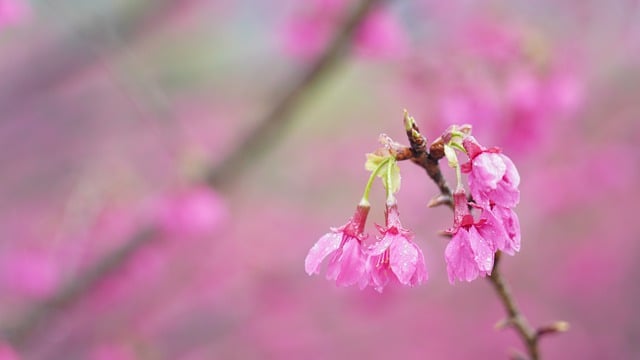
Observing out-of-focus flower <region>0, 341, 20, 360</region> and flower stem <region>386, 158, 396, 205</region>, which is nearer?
flower stem <region>386, 158, 396, 205</region>

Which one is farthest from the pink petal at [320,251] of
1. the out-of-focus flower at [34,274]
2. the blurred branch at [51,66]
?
the blurred branch at [51,66]

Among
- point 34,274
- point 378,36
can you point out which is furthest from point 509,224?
point 34,274

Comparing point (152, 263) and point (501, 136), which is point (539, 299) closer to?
point (501, 136)

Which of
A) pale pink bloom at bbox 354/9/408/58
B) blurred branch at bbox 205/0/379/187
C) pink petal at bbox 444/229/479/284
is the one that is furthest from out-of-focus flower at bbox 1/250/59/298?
pink petal at bbox 444/229/479/284

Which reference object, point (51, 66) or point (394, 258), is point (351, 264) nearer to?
point (394, 258)

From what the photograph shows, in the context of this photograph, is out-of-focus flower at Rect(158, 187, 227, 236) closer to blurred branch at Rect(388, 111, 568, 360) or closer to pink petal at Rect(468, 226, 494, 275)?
blurred branch at Rect(388, 111, 568, 360)

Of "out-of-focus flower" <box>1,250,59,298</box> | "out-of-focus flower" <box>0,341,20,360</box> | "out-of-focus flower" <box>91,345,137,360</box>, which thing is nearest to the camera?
"out-of-focus flower" <box>0,341,20,360</box>

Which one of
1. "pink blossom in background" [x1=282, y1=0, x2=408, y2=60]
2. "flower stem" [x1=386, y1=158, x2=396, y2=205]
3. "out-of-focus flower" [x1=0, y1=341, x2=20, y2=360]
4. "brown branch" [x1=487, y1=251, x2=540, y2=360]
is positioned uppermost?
"pink blossom in background" [x1=282, y1=0, x2=408, y2=60]

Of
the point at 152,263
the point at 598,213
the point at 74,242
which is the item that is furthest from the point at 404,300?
the point at 74,242
